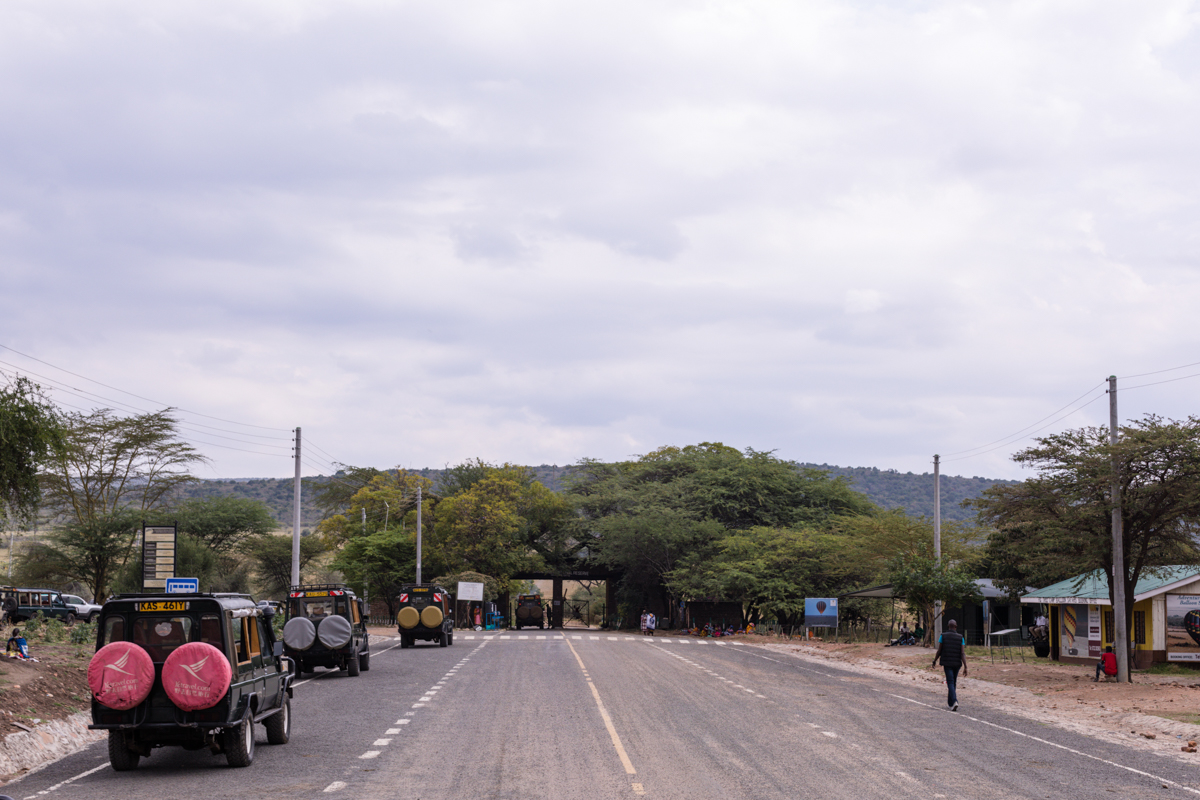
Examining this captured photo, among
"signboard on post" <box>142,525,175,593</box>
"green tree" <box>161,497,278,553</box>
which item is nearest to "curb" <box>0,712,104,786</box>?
"signboard on post" <box>142,525,175,593</box>

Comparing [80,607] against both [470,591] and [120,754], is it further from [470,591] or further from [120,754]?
[120,754]

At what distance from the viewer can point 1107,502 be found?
1093 inches

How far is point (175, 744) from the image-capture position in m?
12.9

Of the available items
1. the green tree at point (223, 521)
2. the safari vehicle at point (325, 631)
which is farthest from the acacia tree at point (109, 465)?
the safari vehicle at point (325, 631)

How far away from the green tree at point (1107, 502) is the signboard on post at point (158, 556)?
84.3ft

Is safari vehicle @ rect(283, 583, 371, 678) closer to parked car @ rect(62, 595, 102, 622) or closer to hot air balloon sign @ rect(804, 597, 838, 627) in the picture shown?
parked car @ rect(62, 595, 102, 622)

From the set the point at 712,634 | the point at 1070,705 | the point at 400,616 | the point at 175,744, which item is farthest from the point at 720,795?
the point at 712,634

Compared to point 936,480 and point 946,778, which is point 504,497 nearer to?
point 936,480

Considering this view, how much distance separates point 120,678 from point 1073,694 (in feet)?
71.6

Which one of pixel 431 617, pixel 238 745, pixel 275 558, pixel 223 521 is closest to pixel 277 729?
pixel 238 745

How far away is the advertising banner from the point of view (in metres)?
32.5

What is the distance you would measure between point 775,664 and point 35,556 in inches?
2008

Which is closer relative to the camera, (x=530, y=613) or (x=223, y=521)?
(x=530, y=613)

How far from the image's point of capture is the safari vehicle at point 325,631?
2659 cm
